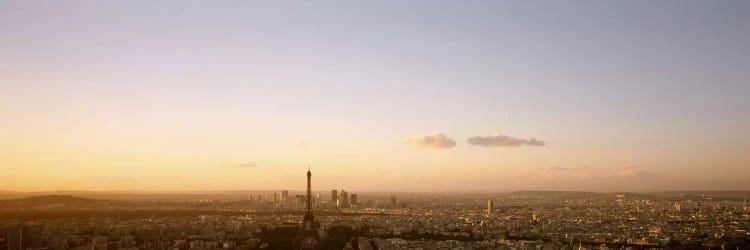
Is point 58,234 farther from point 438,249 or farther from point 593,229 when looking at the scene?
point 593,229

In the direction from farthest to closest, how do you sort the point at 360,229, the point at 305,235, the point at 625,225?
the point at 625,225 → the point at 360,229 → the point at 305,235

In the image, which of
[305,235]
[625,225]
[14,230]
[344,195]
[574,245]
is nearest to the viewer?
[14,230]

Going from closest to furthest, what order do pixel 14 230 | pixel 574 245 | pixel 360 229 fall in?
pixel 14 230 → pixel 574 245 → pixel 360 229

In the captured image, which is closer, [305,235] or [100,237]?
[100,237]

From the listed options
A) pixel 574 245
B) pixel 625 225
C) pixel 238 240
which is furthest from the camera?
pixel 625 225

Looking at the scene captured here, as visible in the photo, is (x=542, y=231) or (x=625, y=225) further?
(x=625, y=225)

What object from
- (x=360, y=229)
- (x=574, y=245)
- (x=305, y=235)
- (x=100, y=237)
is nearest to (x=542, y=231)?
(x=574, y=245)

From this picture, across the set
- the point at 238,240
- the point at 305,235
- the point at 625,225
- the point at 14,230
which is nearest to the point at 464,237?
the point at 305,235

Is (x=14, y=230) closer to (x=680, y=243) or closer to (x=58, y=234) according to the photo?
(x=58, y=234)
